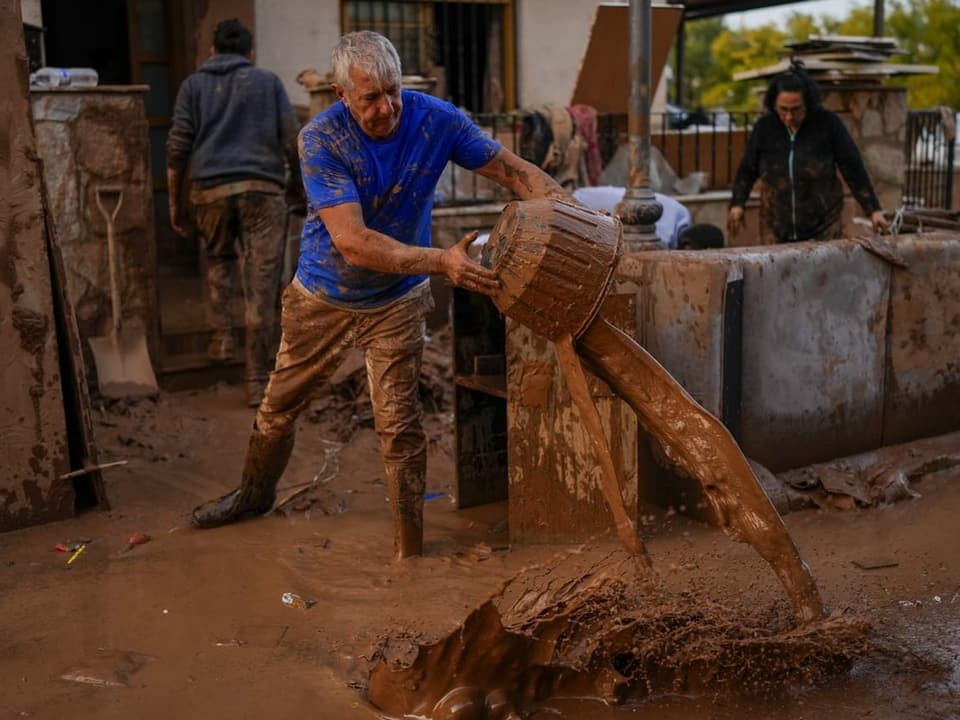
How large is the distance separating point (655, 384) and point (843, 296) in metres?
2.18

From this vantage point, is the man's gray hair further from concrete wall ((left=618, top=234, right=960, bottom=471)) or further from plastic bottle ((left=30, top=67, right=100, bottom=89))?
plastic bottle ((left=30, top=67, right=100, bottom=89))

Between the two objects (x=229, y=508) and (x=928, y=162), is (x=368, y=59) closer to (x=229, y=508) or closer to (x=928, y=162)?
(x=229, y=508)

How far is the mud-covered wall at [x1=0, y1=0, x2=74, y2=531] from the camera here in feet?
15.8

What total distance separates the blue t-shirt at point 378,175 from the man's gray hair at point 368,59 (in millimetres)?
189

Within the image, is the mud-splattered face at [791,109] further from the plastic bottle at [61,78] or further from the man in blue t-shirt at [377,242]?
the plastic bottle at [61,78]

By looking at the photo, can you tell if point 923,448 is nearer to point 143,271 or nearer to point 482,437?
point 482,437

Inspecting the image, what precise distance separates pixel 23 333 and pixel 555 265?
8.90 feet

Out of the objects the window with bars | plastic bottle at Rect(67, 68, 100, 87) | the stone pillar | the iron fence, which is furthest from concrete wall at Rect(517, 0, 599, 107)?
plastic bottle at Rect(67, 68, 100, 87)

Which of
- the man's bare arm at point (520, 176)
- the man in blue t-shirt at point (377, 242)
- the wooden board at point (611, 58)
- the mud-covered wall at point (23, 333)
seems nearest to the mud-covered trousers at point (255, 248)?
the mud-covered wall at point (23, 333)

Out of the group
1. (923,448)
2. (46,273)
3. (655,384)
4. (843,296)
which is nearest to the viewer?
(655,384)

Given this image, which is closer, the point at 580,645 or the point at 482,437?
the point at 580,645

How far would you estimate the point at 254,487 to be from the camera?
16.5 feet

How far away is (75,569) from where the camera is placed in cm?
458

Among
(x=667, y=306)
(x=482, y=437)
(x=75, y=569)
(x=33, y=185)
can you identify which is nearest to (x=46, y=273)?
(x=33, y=185)
